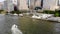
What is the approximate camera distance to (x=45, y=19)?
6.85 metres

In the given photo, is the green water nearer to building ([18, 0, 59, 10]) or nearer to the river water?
the river water

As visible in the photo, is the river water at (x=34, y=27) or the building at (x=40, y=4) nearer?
the river water at (x=34, y=27)

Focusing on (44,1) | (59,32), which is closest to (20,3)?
(44,1)

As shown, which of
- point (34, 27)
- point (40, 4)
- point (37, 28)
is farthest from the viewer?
point (40, 4)

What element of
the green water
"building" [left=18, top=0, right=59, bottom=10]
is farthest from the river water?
"building" [left=18, top=0, right=59, bottom=10]

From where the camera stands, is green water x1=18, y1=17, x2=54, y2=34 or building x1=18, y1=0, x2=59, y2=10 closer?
green water x1=18, y1=17, x2=54, y2=34

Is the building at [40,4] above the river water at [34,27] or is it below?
above

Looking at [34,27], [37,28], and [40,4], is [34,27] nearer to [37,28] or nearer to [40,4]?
[37,28]

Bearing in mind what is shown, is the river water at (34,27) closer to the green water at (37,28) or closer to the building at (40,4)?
the green water at (37,28)

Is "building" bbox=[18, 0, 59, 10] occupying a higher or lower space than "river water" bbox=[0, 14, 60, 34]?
higher

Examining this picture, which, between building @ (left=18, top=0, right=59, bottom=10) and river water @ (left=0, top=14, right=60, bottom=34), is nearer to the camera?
river water @ (left=0, top=14, right=60, bottom=34)

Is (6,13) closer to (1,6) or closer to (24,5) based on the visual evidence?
(1,6)

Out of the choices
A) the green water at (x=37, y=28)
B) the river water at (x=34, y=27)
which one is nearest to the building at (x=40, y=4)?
the river water at (x=34, y=27)

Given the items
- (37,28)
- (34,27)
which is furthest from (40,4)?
(37,28)
